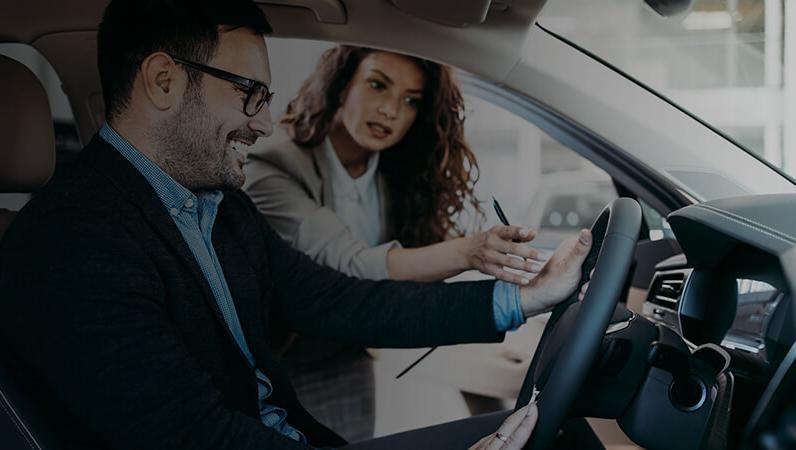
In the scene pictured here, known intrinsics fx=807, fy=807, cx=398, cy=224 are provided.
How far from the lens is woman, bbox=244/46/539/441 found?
221 centimetres

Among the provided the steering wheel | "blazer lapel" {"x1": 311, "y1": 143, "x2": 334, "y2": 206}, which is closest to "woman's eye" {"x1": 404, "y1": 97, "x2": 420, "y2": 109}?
"blazer lapel" {"x1": 311, "y1": 143, "x2": 334, "y2": 206}

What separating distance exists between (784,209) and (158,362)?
37.0 inches

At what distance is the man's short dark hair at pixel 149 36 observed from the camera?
1.36 metres

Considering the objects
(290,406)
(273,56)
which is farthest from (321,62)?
(290,406)

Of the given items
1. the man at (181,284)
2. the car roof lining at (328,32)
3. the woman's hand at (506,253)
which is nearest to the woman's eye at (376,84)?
the car roof lining at (328,32)

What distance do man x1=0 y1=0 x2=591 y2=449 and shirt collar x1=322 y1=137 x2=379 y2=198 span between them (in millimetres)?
538

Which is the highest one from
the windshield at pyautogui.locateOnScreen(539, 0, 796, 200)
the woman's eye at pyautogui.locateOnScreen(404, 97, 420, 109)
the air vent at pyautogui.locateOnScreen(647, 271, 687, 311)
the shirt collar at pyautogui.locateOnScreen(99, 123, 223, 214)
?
the windshield at pyautogui.locateOnScreen(539, 0, 796, 200)

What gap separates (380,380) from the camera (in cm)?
232

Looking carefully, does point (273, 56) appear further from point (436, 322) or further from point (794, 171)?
point (794, 171)

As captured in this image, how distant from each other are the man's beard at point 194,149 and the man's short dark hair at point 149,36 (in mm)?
54

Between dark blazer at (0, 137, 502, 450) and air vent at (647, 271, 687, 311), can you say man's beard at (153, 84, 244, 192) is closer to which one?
dark blazer at (0, 137, 502, 450)

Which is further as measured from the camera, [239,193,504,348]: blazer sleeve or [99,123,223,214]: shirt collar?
[239,193,504,348]: blazer sleeve

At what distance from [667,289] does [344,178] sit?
36.9 inches

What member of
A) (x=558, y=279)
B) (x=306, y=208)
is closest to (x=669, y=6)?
(x=558, y=279)
